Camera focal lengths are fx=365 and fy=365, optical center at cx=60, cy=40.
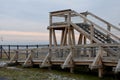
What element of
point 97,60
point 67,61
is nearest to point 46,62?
point 67,61

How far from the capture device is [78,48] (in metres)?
26.7

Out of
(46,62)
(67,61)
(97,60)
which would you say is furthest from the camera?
(46,62)

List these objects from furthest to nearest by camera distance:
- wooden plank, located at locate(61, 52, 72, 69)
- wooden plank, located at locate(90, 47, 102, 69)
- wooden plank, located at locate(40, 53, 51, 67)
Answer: wooden plank, located at locate(40, 53, 51, 67), wooden plank, located at locate(61, 52, 72, 69), wooden plank, located at locate(90, 47, 102, 69)

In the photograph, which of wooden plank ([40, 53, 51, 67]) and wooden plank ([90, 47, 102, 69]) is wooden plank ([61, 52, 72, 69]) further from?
wooden plank ([90, 47, 102, 69])

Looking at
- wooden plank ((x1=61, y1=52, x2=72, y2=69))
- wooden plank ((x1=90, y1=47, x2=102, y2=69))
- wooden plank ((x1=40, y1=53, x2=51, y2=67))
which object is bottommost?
wooden plank ((x1=40, y1=53, x2=51, y2=67))

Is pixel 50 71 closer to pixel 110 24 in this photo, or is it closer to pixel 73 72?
pixel 73 72

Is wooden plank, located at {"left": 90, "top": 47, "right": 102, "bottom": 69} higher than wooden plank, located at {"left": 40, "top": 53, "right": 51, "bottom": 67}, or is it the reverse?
wooden plank, located at {"left": 90, "top": 47, "right": 102, "bottom": 69}

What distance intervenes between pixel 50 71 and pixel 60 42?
15.4 feet

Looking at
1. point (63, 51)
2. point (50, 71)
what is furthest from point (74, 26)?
point (50, 71)

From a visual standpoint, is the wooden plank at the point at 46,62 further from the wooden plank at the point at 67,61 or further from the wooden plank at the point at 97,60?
the wooden plank at the point at 97,60

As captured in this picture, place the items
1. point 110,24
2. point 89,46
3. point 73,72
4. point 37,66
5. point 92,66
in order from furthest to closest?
1. point 37,66
2. point 110,24
3. point 73,72
4. point 89,46
5. point 92,66

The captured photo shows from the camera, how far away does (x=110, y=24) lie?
28922 mm

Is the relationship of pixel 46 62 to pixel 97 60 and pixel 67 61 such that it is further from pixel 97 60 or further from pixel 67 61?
pixel 97 60

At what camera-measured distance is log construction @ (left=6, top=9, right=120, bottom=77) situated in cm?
2405
